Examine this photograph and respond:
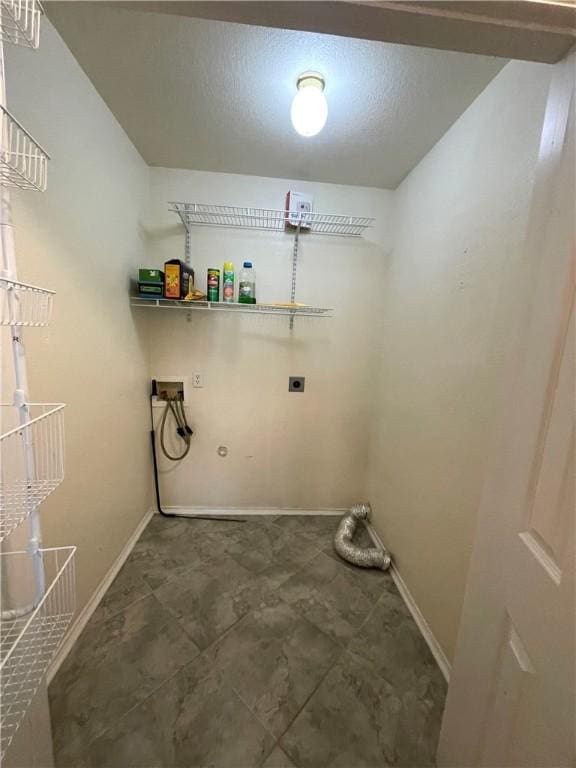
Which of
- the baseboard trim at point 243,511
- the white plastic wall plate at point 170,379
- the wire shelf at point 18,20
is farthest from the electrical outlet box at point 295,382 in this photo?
the wire shelf at point 18,20

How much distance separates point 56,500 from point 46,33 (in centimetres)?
178

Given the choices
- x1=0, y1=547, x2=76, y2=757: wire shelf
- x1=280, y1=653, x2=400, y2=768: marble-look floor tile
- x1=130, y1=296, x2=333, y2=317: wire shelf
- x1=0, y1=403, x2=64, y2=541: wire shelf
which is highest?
x1=130, y1=296, x2=333, y2=317: wire shelf

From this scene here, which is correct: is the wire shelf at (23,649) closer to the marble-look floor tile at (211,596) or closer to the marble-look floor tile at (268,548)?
the marble-look floor tile at (211,596)

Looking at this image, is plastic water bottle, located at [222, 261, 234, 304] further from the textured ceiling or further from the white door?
the white door

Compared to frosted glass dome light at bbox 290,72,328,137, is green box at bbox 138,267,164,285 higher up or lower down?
lower down

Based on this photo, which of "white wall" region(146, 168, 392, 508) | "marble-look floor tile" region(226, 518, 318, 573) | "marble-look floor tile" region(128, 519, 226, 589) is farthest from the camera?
"white wall" region(146, 168, 392, 508)

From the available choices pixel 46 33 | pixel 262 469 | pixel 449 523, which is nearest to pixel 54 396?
pixel 46 33

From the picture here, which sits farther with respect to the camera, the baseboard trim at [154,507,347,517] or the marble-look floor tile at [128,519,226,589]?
the baseboard trim at [154,507,347,517]

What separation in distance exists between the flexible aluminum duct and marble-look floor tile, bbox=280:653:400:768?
0.61 meters

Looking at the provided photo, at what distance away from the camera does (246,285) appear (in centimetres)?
201

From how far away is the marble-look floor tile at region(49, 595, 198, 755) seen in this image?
110 cm

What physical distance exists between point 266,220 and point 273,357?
0.95m

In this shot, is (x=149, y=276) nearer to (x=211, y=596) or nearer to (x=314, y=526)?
(x=211, y=596)

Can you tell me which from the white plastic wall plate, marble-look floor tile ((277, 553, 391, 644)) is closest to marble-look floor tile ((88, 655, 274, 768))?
marble-look floor tile ((277, 553, 391, 644))
